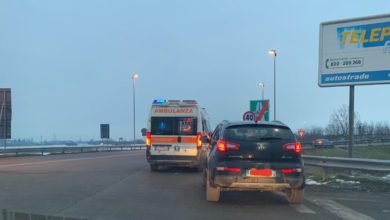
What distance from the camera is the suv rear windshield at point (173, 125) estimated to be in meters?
18.2

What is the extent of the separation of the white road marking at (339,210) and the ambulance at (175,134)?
7.82m

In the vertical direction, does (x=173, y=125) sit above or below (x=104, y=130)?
above

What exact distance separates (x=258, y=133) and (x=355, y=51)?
10206 millimetres

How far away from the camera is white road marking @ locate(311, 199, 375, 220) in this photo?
847 cm

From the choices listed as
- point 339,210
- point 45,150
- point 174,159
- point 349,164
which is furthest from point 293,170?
point 45,150

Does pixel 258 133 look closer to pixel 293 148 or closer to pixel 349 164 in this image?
pixel 293 148

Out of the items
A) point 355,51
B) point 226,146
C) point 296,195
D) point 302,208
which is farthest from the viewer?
point 355,51

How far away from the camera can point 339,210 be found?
30.3ft

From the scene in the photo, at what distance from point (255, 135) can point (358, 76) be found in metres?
10.1

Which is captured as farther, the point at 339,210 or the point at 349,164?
the point at 349,164

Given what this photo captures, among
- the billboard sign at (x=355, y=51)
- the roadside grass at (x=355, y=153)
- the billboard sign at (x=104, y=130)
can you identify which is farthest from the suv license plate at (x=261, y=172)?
the billboard sign at (x=104, y=130)

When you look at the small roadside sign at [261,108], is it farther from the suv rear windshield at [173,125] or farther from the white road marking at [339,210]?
the white road marking at [339,210]

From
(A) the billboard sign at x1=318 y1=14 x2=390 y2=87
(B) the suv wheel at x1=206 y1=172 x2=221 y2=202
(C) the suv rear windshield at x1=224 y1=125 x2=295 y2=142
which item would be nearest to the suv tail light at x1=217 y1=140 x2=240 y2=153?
(C) the suv rear windshield at x1=224 y1=125 x2=295 y2=142

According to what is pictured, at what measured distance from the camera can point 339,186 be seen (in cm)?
1349
